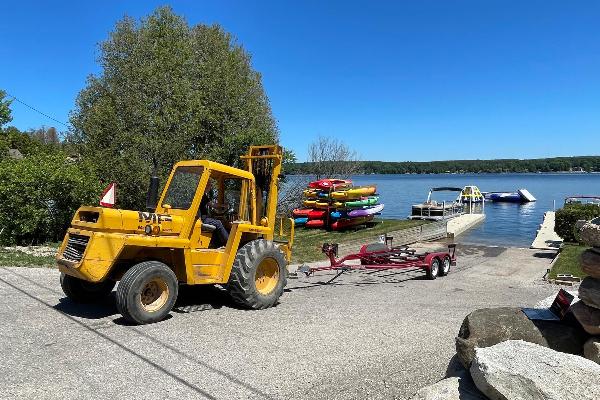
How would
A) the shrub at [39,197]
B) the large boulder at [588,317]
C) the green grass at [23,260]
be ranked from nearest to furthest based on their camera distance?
the large boulder at [588,317], the green grass at [23,260], the shrub at [39,197]

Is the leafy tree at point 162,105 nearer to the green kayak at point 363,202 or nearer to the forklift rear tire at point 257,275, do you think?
the green kayak at point 363,202

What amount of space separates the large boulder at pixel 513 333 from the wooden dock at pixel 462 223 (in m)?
21.3

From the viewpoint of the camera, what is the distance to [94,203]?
15.9 metres

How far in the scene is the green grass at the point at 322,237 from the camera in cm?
1592

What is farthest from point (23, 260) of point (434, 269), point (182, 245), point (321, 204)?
point (321, 204)

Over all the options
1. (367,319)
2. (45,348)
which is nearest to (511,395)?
(367,319)

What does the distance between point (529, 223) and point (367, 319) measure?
37.8 m

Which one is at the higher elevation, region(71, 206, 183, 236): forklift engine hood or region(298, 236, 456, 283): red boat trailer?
region(71, 206, 183, 236): forklift engine hood

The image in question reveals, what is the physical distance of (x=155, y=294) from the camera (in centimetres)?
740

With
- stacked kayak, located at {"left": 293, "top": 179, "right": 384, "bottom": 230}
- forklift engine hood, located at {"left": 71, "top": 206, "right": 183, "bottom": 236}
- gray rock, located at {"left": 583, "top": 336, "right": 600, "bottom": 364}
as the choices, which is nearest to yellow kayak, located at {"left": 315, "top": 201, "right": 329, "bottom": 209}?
stacked kayak, located at {"left": 293, "top": 179, "right": 384, "bottom": 230}

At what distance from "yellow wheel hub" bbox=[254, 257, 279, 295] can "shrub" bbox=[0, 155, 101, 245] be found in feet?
28.7

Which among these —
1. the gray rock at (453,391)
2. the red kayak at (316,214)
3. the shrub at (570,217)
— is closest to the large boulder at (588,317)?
the gray rock at (453,391)

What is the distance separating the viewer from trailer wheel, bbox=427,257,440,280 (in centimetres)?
1226

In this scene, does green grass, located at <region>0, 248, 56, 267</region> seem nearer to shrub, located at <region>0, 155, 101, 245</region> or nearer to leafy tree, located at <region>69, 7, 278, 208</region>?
shrub, located at <region>0, 155, 101, 245</region>
